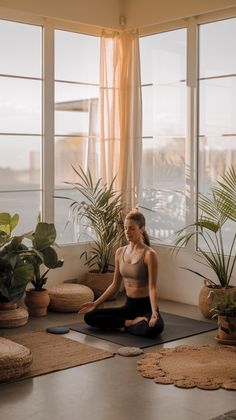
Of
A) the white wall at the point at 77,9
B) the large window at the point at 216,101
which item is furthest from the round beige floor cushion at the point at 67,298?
Result: the white wall at the point at 77,9

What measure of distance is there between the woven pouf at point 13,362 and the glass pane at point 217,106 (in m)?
3.03

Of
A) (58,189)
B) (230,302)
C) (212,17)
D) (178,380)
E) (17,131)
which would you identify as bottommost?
(178,380)

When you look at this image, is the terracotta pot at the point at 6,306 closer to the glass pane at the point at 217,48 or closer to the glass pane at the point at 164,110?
the glass pane at the point at 164,110

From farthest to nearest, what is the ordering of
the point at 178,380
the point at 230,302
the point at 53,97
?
the point at 53,97, the point at 230,302, the point at 178,380

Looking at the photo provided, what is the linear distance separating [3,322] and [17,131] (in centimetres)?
192

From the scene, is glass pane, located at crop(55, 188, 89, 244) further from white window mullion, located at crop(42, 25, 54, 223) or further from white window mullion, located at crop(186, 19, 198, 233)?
white window mullion, located at crop(186, 19, 198, 233)

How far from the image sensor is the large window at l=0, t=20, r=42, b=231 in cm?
640

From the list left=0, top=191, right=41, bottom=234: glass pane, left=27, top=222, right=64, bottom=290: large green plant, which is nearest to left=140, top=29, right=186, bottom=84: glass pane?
left=0, top=191, right=41, bottom=234: glass pane

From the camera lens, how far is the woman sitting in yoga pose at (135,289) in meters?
5.34

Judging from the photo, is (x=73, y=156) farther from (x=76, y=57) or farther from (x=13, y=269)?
(x=13, y=269)

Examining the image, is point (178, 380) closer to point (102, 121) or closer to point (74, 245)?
point (74, 245)

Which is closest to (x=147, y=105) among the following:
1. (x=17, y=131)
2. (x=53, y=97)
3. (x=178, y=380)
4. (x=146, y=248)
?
(x=53, y=97)

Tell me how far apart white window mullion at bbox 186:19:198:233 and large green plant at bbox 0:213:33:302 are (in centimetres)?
178

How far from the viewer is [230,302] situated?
512 cm
